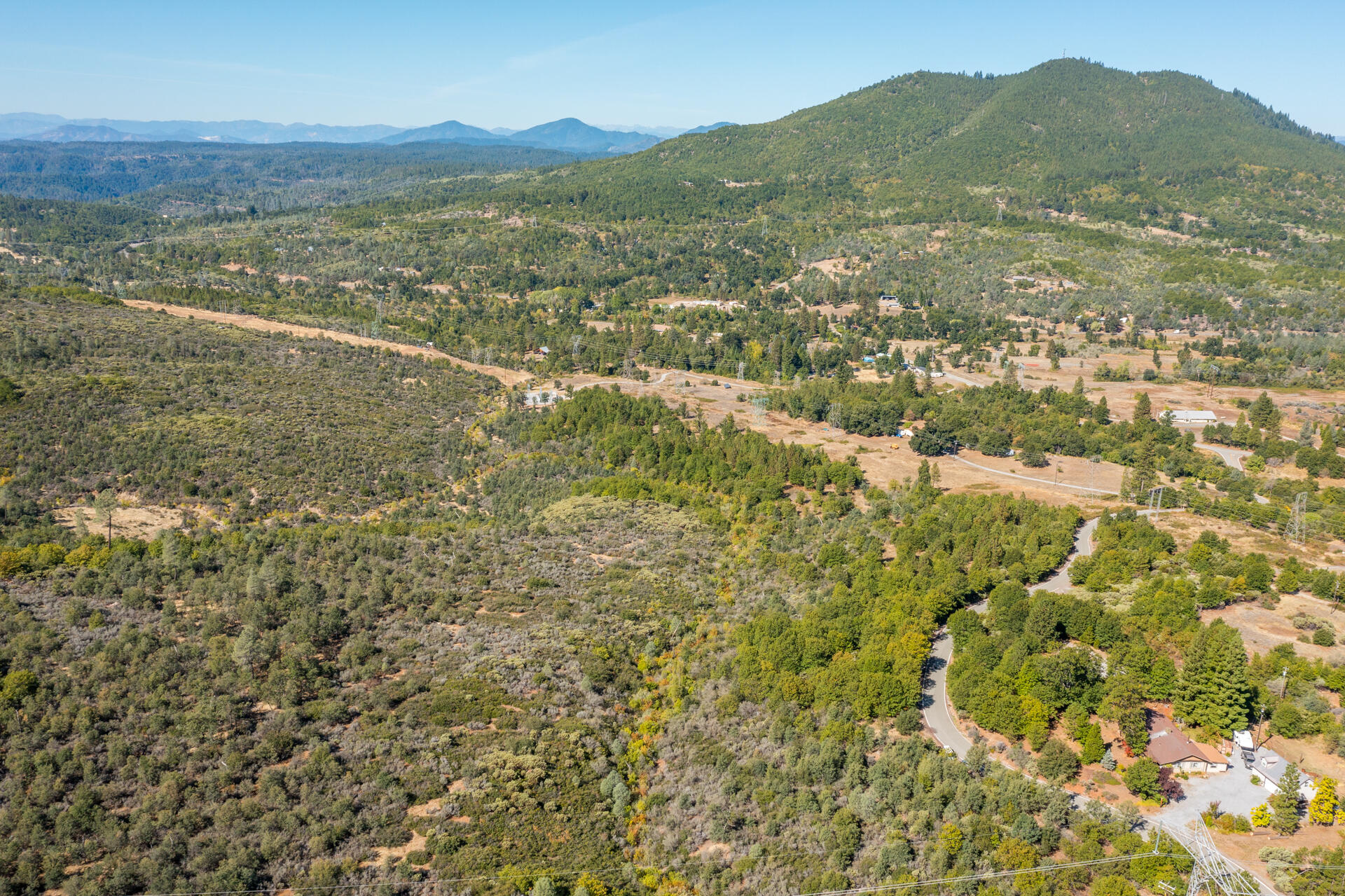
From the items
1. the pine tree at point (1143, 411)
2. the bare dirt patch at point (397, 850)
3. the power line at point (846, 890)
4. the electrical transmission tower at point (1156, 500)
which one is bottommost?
the bare dirt patch at point (397, 850)

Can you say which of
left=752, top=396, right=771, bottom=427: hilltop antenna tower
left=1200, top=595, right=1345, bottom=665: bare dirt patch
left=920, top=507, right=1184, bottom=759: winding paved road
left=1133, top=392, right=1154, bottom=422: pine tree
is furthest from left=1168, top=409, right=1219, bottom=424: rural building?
left=1200, top=595, right=1345, bottom=665: bare dirt patch

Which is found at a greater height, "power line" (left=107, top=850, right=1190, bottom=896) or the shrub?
the shrub

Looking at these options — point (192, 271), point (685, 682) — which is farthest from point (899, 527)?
point (192, 271)

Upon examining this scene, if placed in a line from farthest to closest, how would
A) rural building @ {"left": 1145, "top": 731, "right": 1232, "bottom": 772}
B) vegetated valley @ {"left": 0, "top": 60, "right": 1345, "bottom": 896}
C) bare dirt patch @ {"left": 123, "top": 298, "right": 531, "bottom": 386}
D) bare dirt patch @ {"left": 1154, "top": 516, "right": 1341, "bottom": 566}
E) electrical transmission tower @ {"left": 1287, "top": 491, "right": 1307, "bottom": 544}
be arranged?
1. bare dirt patch @ {"left": 123, "top": 298, "right": 531, "bottom": 386}
2. electrical transmission tower @ {"left": 1287, "top": 491, "right": 1307, "bottom": 544}
3. bare dirt patch @ {"left": 1154, "top": 516, "right": 1341, "bottom": 566}
4. rural building @ {"left": 1145, "top": 731, "right": 1232, "bottom": 772}
5. vegetated valley @ {"left": 0, "top": 60, "right": 1345, "bottom": 896}

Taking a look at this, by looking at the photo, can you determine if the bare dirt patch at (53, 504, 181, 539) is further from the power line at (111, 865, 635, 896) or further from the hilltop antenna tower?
the hilltop antenna tower

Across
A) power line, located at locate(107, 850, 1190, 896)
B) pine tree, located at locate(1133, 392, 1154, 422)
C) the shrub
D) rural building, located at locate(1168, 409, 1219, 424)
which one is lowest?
power line, located at locate(107, 850, 1190, 896)

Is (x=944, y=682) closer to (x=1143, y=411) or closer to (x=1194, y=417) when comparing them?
(x=1143, y=411)

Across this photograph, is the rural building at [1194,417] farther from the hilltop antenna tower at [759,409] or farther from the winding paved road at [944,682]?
the winding paved road at [944,682]

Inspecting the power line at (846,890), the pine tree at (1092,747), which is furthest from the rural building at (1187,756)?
the power line at (846,890)
